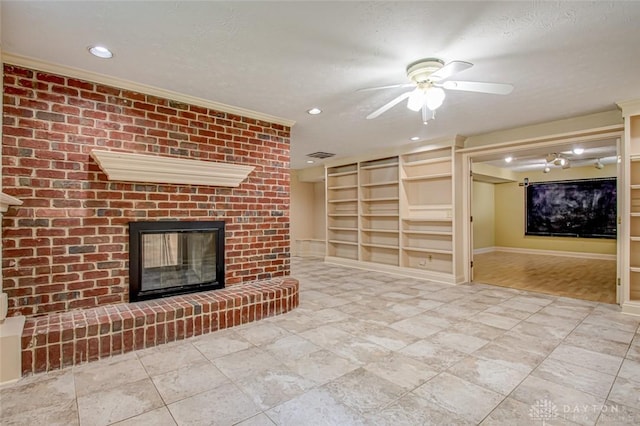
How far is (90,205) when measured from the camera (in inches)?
106

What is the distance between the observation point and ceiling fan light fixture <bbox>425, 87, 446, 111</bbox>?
2.53 meters

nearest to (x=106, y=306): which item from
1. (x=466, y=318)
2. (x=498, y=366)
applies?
(x=498, y=366)

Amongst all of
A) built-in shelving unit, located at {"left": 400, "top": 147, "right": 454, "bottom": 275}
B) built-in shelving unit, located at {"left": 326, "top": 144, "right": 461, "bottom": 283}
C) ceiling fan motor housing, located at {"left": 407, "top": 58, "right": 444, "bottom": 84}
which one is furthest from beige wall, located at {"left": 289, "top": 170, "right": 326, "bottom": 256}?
ceiling fan motor housing, located at {"left": 407, "top": 58, "right": 444, "bottom": 84}

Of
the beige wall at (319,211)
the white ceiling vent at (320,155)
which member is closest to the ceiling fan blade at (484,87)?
the white ceiling vent at (320,155)

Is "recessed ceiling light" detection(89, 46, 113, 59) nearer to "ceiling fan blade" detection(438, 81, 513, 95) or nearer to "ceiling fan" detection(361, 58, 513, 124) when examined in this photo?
"ceiling fan" detection(361, 58, 513, 124)

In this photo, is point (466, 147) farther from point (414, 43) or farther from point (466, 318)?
point (414, 43)

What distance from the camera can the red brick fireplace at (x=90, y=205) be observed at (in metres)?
2.39

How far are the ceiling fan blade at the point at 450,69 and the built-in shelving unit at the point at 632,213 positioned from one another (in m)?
2.53

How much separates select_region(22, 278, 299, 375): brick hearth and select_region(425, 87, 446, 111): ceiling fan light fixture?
7.69 feet

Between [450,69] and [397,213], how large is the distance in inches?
150

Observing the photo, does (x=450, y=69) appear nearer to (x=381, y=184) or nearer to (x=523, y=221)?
(x=381, y=184)

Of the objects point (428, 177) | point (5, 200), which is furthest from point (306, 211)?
point (5, 200)

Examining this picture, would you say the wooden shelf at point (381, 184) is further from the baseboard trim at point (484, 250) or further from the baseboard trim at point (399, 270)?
the baseboard trim at point (484, 250)

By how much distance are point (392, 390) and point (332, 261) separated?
5.07 meters
